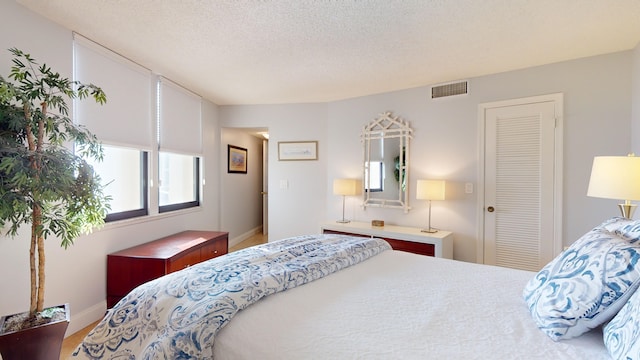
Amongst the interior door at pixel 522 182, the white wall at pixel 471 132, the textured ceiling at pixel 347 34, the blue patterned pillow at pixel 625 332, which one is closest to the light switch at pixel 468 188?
the white wall at pixel 471 132

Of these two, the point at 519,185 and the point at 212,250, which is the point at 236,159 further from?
the point at 519,185

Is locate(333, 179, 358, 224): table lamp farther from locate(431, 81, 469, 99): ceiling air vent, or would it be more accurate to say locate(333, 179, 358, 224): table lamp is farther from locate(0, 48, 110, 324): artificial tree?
locate(0, 48, 110, 324): artificial tree

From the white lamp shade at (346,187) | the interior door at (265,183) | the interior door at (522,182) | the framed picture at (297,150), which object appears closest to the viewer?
the interior door at (522,182)

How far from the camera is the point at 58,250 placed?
7.22 feet

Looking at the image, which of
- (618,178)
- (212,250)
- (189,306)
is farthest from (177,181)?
(618,178)

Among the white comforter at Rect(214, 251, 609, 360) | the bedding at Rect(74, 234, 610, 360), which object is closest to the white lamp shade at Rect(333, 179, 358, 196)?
Answer: the bedding at Rect(74, 234, 610, 360)

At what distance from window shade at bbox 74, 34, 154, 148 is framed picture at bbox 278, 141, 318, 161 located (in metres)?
1.76

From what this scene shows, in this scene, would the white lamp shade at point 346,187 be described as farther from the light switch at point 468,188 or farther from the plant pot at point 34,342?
the plant pot at point 34,342

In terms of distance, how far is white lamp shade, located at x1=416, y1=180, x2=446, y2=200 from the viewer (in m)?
3.17

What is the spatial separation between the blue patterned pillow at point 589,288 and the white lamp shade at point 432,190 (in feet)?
6.87

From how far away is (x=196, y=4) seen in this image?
1.91 meters

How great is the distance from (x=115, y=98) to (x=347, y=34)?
2.13 meters

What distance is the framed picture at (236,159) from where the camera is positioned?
476 cm

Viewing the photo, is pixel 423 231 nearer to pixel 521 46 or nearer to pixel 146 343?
pixel 521 46
